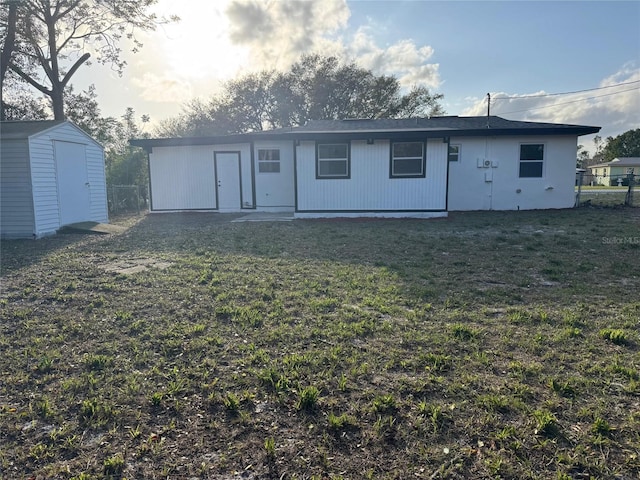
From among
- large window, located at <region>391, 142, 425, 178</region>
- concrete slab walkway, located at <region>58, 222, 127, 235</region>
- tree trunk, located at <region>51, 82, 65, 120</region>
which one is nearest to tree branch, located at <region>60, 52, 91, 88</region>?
tree trunk, located at <region>51, 82, 65, 120</region>

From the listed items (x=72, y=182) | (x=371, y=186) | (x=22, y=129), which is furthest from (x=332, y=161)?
(x=22, y=129)

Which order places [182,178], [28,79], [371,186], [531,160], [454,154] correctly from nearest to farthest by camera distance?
[371,186], [531,160], [454,154], [182,178], [28,79]

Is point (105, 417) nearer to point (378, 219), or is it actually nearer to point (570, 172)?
point (378, 219)

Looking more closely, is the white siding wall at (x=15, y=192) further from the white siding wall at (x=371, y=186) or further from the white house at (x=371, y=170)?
the white siding wall at (x=371, y=186)

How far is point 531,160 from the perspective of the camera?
46.7ft

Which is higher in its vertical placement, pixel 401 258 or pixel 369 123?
pixel 369 123

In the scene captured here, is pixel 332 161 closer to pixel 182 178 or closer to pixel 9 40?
pixel 182 178

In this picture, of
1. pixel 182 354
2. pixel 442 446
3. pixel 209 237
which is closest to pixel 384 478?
pixel 442 446

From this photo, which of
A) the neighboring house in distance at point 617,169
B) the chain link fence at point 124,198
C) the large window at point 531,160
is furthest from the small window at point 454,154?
the neighboring house in distance at point 617,169

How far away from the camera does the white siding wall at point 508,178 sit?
1411 centimetres

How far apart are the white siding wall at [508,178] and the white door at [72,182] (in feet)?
37.8

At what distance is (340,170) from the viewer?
12492 millimetres

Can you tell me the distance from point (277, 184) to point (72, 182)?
6.26 m

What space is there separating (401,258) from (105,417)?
5.12 m
